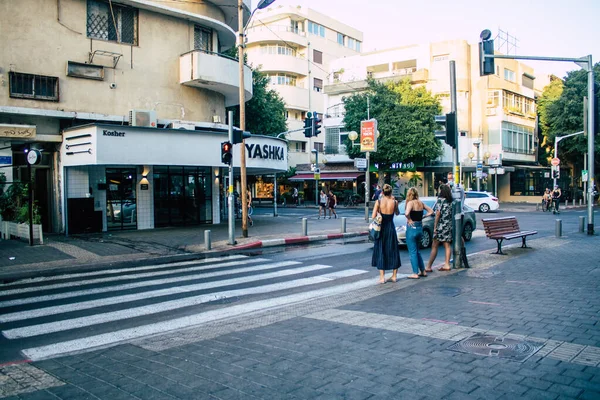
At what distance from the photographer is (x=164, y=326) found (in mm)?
6422

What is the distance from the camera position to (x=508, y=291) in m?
7.99

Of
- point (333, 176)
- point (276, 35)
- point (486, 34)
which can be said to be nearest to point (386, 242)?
point (486, 34)

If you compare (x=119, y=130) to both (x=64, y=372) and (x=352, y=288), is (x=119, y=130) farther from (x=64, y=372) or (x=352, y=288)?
(x=64, y=372)

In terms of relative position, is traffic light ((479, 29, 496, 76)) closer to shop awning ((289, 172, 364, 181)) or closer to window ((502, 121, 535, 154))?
shop awning ((289, 172, 364, 181))

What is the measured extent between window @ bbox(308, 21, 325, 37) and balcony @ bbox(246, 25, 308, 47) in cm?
226

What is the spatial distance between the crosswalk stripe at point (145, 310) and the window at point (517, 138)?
4127 cm

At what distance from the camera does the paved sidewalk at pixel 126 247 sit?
11836mm

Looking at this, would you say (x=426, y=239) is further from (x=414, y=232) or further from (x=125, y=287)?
(x=125, y=287)

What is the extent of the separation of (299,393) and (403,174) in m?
44.5

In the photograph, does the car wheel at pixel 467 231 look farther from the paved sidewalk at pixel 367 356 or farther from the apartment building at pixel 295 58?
the apartment building at pixel 295 58

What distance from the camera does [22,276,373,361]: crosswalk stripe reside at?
5.50 m

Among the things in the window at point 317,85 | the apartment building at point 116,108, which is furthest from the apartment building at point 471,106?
the apartment building at point 116,108

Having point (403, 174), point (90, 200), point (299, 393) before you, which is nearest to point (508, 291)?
point (299, 393)

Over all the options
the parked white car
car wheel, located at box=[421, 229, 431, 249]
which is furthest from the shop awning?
car wheel, located at box=[421, 229, 431, 249]
